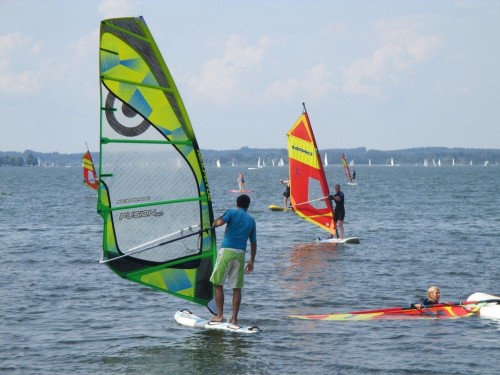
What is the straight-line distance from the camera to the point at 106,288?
1638cm

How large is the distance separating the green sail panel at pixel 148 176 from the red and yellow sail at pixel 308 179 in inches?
505

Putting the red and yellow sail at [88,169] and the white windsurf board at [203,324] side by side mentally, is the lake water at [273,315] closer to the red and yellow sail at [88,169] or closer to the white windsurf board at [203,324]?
the white windsurf board at [203,324]

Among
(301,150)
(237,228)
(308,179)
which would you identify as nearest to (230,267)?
(237,228)

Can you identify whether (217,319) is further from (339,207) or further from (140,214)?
(339,207)

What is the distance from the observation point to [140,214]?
36.6ft

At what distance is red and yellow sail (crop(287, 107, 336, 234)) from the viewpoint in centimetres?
2461

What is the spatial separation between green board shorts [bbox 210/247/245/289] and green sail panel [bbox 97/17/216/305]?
0.45 meters

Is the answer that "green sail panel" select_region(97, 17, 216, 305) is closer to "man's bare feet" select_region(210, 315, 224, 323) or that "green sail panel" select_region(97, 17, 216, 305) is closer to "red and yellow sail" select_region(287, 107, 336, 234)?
"man's bare feet" select_region(210, 315, 224, 323)

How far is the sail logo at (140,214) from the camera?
1098cm

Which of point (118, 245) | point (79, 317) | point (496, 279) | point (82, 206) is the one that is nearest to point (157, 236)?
point (118, 245)

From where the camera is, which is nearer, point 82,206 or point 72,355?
point 72,355

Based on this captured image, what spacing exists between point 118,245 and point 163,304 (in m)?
3.61

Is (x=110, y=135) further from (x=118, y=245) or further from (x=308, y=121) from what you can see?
(x=308, y=121)

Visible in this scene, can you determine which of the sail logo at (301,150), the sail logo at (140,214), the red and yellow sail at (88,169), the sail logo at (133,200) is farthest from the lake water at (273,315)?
the red and yellow sail at (88,169)
